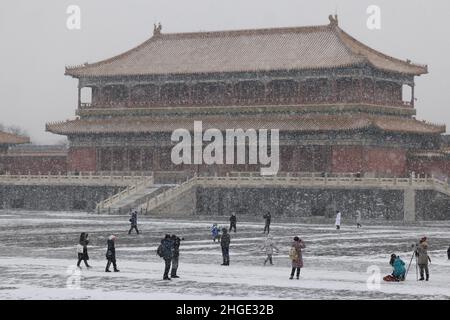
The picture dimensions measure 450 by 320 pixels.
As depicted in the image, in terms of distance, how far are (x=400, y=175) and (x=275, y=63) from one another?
44.6 feet

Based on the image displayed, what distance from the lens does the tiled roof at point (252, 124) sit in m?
81.1

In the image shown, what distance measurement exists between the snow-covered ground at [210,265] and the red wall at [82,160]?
99.4 ft

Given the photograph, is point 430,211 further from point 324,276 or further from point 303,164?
point 324,276

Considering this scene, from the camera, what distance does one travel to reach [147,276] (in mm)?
32875

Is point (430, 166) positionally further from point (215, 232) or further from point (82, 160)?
point (215, 232)

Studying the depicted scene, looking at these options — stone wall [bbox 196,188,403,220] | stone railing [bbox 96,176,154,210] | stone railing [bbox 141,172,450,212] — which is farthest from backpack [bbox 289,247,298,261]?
stone railing [bbox 96,176,154,210]

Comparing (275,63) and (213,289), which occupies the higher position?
(275,63)

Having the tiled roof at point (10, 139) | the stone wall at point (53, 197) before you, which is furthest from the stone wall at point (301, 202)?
the tiled roof at point (10, 139)

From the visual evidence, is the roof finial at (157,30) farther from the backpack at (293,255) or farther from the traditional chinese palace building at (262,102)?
the backpack at (293,255)

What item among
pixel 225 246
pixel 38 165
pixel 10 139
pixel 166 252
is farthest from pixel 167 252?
pixel 10 139

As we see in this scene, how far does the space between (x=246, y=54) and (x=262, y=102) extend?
206 inches

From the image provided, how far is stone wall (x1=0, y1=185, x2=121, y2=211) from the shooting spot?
83312 mm

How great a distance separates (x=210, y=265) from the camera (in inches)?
1448
